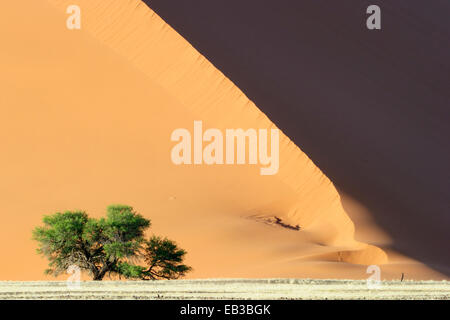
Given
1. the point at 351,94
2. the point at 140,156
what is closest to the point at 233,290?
the point at 140,156

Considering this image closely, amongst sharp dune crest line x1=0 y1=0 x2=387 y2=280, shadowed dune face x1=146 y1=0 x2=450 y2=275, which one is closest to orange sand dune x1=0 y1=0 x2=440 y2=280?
sharp dune crest line x1=0 y1=0 x2=387 y2=280

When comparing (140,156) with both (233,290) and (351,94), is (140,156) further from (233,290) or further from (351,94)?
(233,290)

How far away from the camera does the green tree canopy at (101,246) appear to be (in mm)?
26656

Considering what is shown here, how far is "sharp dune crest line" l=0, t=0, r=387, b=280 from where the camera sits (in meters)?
30.7

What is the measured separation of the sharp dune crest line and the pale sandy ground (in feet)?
12.4

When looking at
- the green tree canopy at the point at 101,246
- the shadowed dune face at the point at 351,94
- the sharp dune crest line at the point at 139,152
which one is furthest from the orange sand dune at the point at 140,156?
the green tree canopy at the point at 101,246

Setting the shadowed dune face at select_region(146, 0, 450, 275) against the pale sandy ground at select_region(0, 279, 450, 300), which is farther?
the shadowed dune face at select_region(146, 0, 450, 275)

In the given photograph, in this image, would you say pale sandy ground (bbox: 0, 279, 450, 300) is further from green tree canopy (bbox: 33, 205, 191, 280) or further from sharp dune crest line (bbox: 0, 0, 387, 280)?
sharp dune crest line (bbox: 0, 0, 387, 280)

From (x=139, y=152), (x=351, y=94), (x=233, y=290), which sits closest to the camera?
(x=233, y=290)

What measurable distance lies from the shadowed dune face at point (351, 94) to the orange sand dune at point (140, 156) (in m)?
0.88

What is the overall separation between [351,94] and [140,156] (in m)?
7.42

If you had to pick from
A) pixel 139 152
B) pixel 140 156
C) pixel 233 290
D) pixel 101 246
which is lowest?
pixel 233 290

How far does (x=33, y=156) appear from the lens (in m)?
34.3

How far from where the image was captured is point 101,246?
2709 cm
